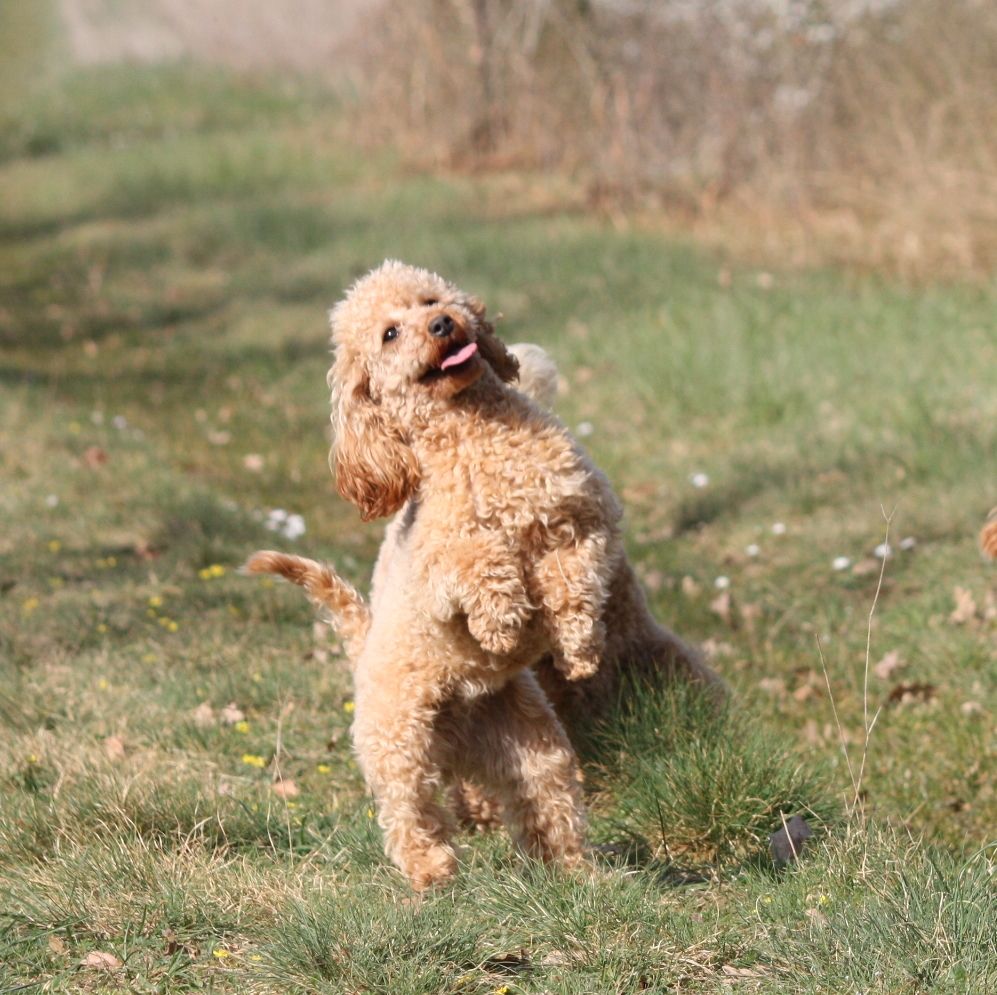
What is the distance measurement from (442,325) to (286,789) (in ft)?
5.51

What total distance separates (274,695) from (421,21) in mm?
10222

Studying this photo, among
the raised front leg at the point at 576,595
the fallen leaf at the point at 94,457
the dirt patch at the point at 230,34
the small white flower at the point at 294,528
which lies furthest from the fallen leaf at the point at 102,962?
the dirt patch at the point at 230,34

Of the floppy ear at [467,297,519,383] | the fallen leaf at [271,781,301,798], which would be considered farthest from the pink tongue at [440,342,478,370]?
the fallen leaf at [271,781,301,798]

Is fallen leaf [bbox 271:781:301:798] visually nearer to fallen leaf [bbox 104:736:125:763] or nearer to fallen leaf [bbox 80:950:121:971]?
fallen leaf [bbox 104:736:125:763]

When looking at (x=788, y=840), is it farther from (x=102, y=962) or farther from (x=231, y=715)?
(x=231, y=715)

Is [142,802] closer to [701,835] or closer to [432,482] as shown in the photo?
[432,482]

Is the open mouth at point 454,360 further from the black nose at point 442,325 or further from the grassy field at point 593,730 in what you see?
the grassy field at point 593,730

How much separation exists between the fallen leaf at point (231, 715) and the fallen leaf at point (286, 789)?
1.50 feet

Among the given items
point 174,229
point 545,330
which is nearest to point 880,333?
point 545,330

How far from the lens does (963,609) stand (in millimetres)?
5496

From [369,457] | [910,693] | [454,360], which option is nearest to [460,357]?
[454,360]

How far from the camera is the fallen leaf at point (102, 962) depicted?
3297 millimetres

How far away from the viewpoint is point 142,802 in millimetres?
3934

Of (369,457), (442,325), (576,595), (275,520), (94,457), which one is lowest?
(275,520)
